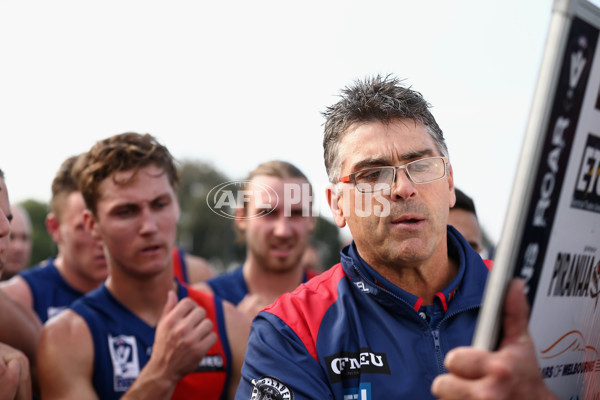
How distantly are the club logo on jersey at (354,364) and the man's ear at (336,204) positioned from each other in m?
0.63

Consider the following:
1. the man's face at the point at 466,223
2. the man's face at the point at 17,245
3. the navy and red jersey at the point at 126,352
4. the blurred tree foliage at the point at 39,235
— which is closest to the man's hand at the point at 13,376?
the navy and red jersey at the point at 126,352

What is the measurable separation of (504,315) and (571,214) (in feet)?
1.21

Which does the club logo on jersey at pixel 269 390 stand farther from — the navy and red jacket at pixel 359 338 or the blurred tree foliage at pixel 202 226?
the blurred tree foliage at pixel 202 226

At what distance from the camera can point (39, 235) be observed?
55.0 metres

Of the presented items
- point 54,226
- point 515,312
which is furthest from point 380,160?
Answer: point 54,226

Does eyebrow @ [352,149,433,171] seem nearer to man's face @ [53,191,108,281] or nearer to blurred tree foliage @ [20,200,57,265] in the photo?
man's face @ [53,191,108,281]

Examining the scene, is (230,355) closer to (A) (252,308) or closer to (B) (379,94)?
(A) (252,308)

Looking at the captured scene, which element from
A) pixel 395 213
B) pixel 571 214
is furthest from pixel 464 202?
pixel 571 214

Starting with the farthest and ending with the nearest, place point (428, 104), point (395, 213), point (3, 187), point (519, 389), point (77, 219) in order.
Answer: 1. point (77, 219)
2. point (3, 187)
3. point (428, 104)
4. point (395, 213)
5. point (519, 389)

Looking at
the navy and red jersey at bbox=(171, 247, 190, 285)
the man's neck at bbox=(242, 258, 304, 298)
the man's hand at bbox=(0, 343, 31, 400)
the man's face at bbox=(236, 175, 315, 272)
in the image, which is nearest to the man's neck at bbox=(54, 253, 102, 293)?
the navy and red jersey at bbox=(171, 247, 190, 285)

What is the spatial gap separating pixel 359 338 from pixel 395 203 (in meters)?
0.51

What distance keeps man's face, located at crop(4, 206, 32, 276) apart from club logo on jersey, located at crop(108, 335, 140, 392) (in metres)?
4.17

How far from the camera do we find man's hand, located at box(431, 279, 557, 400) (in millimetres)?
1297

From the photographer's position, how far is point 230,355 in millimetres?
3613
